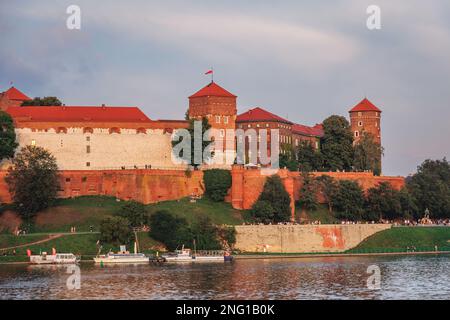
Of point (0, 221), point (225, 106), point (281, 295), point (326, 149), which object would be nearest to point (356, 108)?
point (326, 149)

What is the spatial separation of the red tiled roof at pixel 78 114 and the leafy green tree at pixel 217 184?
343 inches

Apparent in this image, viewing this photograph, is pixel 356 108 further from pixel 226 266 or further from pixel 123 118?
pixel 226 266

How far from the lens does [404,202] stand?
83875mm

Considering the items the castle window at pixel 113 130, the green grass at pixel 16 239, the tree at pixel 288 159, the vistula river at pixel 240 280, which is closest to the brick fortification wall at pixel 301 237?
the vistula river at pixel 240 280

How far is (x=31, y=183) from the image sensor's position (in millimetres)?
73188

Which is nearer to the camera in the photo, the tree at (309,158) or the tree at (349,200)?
the tree at (349,200)

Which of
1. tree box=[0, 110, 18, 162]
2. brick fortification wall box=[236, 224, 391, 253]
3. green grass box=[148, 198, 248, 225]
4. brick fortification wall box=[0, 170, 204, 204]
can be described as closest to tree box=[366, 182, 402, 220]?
brick fortification wall box=[236, 224, 391, 253]

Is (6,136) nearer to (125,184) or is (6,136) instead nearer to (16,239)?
(125,184)

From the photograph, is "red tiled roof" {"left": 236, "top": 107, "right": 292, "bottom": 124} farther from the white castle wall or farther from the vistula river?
the vistula river

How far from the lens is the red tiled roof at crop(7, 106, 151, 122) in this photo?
8438cm

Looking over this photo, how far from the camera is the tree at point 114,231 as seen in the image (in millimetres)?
69062

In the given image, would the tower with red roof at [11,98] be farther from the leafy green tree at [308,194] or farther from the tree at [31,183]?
the leafy green tree at [308,194]

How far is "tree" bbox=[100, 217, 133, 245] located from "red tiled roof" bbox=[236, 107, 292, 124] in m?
27.3

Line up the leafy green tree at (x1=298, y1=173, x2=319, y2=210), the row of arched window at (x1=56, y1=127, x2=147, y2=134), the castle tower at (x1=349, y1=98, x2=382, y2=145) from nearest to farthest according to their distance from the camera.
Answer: the leafy green tree at (x1=298, y1=173, x2=319, y2=210)
the row of arched window at (x1=56, y1=127, x2=147, y2=134)
the castle tower at (x1=349, y1=98, x2=382, y2=145)
